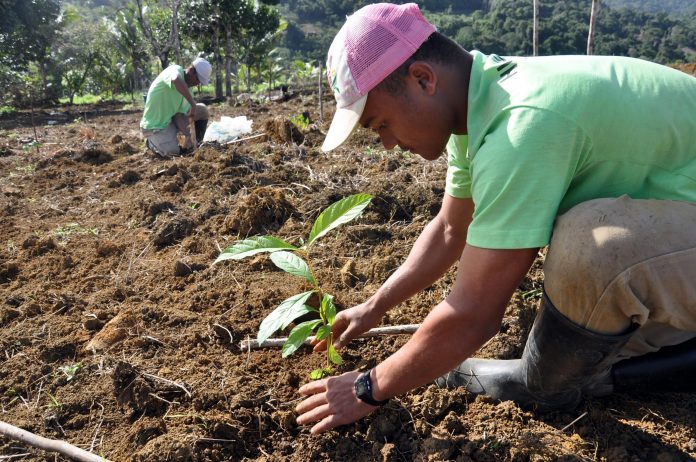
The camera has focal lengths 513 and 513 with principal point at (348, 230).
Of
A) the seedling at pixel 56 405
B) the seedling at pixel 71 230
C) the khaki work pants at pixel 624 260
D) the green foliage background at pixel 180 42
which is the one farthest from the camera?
the green foliage background at pixel 180 42

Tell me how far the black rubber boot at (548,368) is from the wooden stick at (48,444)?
1065mm

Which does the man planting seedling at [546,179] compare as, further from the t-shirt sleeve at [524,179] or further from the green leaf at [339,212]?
the green leaf at [339,212]

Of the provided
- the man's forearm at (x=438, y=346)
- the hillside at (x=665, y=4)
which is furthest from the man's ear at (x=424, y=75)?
the hillside at (x=665, y=4)

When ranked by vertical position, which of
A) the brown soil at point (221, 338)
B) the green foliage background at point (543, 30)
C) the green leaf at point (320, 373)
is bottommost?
the green foliage background at point (543, 30)

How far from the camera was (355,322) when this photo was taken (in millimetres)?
1700

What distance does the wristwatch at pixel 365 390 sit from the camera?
1310 mm

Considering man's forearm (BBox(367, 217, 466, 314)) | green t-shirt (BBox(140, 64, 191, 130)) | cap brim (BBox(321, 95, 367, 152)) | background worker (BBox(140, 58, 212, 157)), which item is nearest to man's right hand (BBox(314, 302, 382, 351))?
man's forearm (BBox(367, 217, 466, 314))

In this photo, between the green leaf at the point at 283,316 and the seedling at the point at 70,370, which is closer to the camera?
the green leaf at the point at 283,316

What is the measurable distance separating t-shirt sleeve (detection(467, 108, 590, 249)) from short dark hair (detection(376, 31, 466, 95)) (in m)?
0.26

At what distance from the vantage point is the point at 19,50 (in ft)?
60.8

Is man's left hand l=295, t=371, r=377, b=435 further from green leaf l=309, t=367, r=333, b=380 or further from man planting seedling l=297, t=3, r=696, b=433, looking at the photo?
green leaf l=309, t=367, r=333, b=380

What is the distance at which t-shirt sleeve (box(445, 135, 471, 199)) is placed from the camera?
4.91 feet

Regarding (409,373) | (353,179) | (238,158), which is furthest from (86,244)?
(409,373)

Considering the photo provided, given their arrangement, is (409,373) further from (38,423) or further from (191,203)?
(191,203)
